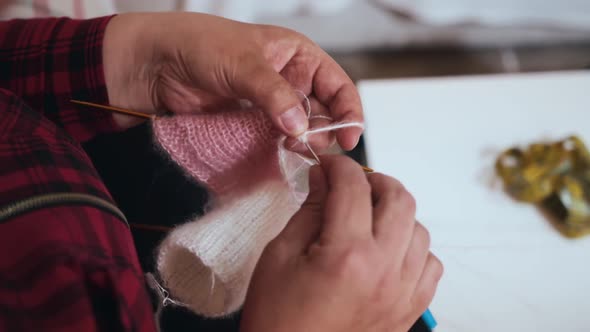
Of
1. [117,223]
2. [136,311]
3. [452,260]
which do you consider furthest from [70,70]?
[452,260]

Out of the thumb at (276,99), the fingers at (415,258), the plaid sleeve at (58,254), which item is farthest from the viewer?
the thumb at (276,99)

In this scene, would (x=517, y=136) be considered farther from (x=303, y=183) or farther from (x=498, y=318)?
(x=303, y=183)

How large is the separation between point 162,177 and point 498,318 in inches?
21.7

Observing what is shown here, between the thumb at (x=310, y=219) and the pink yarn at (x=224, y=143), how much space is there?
0.40 feet

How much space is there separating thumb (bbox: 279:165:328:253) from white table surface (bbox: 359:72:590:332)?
347 mm

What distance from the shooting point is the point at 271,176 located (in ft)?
2.11

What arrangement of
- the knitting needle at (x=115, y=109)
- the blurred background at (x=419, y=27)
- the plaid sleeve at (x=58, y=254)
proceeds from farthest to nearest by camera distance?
the blurred background at (x=419, y=27), the knitting needle at (x=115, y=109), the plaid sleeve at (x=58, y=254)

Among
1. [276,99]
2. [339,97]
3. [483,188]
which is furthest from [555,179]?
[276,99]

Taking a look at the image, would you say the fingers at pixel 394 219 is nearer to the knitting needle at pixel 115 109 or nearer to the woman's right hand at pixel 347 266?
the woman's right hand at pixel 347 266

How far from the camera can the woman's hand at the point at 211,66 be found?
0.60 metres

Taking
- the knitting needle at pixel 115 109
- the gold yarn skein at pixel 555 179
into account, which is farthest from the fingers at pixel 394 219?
the gold yarn skein at pixel 555 179

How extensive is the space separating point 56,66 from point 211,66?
0.22 meters

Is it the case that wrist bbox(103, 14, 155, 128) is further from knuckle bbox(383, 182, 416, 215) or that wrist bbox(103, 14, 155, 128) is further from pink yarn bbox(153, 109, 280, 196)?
knuckle bbox(383, 182, 416, 215)

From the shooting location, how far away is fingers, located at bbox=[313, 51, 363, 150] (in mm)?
585
